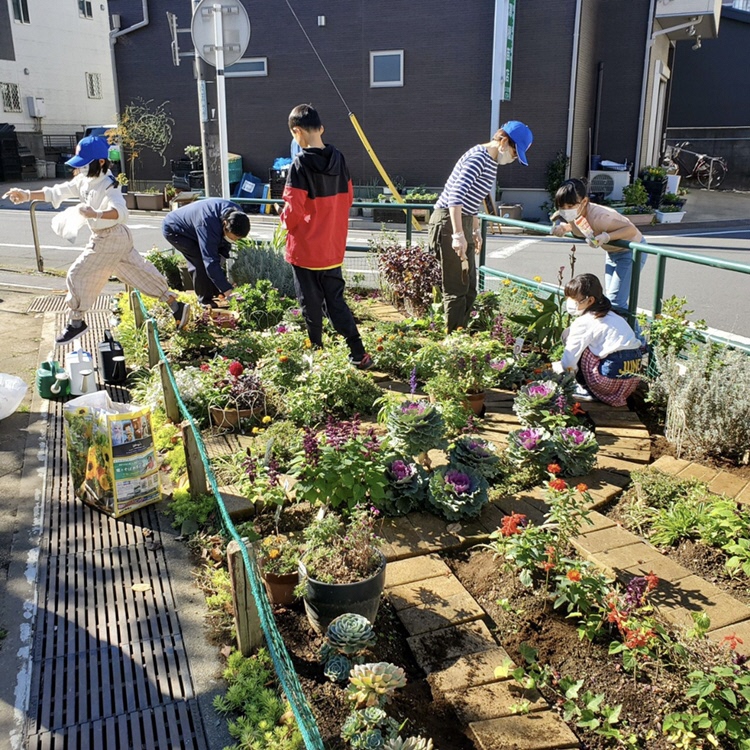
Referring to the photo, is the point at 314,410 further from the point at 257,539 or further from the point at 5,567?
the point at 5,567

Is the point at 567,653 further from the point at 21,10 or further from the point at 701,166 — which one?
the point at 21,10

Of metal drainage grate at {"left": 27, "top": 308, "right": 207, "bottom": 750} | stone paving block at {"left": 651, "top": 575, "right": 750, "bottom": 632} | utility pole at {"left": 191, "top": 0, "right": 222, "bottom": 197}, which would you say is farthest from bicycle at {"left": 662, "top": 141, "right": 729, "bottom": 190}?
metal drainage grate at {"left": 27, "top": 308, "right": 207, "bottom": 750}

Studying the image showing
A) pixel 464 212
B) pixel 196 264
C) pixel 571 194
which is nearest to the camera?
pixel 571 194

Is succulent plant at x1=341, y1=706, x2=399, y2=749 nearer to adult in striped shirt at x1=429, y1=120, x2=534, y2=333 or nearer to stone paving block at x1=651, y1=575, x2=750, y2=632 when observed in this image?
stone paving block at x1=651, y1=575, x2=750, y2=632

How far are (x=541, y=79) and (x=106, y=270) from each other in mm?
14510

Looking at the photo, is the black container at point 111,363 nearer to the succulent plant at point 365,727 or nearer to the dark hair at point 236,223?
the dark hair at point 236,223

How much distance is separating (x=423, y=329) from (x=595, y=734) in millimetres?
4152

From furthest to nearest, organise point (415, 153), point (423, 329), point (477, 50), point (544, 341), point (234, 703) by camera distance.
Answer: point (415, 153), point (477, 50), point (423, 329), point (544, 341), point (234, 703)

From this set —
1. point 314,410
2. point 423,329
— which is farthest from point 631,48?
point 314,410

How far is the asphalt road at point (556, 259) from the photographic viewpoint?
8.64 meters

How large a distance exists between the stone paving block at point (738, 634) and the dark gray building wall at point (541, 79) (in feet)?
54.2

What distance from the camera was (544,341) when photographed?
222 inches

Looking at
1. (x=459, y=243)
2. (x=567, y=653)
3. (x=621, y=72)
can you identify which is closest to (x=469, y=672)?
(x=567, y=653)

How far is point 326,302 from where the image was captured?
17.7 ft
